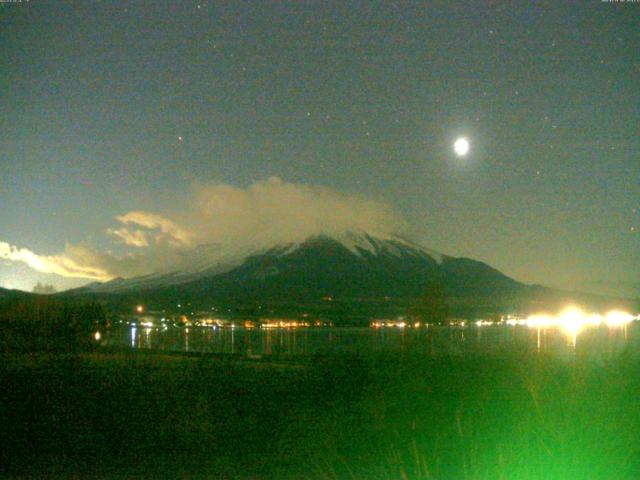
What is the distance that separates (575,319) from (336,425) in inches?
4762

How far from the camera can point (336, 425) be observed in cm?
1458

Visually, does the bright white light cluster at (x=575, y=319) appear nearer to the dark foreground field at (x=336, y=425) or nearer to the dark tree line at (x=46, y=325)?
the dark tree line at (x=46, y=325)

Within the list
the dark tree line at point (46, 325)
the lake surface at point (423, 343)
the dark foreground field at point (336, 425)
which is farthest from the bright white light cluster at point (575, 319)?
the dark foreground field at point (336, 425)

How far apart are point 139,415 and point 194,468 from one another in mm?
4519

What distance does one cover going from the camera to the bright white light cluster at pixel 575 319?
12038 cm

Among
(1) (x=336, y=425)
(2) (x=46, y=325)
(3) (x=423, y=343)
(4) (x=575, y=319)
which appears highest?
(2) (x=46, y=325)

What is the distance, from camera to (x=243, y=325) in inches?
4990

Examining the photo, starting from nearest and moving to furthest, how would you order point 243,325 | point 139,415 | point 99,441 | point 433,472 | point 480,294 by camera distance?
point 433,472
point 99,441
point 139,415
point 243,325
point 480,294

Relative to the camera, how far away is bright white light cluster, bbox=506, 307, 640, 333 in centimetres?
12038

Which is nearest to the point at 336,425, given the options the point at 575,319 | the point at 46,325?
the point at 46,325

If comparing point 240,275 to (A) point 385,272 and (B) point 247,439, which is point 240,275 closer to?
(A) point 385,272

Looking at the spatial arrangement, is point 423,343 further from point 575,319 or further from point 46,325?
point 575,319

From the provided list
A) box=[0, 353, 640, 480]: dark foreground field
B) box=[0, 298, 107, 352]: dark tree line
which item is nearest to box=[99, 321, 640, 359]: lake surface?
box=[0, 298, 107, 352]: dark tree line

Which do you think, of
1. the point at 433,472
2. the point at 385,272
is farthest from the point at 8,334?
the point at 385,272
